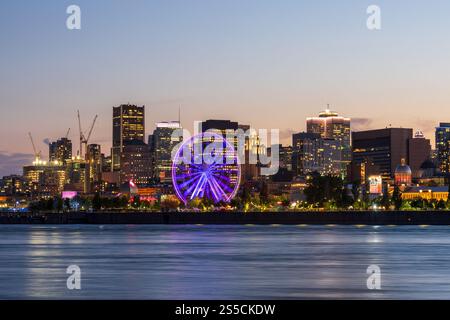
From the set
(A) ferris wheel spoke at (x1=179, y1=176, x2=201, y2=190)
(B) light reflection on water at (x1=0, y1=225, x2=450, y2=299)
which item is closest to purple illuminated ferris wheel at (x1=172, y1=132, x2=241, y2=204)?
(A) ferris wheel spoke at (x1=179, y1=176, x2=201, y2=190)

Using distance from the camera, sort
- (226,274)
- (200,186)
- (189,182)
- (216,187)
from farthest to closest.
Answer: (189,182), (200,186), (216,187), (226,274)

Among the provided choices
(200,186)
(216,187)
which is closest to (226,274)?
(216,187)

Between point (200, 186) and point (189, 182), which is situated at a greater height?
point (189, 182)

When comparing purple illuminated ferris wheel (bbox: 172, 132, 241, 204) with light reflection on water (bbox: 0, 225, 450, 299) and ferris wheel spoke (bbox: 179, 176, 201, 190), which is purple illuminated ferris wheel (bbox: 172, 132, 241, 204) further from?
light reflection on water (bbox: 0, 225, 450, 299)

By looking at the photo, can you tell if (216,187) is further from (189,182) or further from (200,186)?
(189,182)

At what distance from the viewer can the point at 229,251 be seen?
285 ft

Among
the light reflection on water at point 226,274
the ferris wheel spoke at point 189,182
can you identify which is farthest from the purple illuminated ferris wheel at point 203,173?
the light reflection on water at point 226,274

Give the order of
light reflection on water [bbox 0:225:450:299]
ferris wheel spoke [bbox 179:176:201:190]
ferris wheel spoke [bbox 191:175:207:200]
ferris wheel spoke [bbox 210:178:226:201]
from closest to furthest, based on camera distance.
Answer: light reflection on water [bbox 0:225:450:299], ferris wheel spoke [bbox 210:178:226:201], ferris wheel spoke [bbox 191:175:207:200], ferris wheel spoke [bbox 179:176:201:190]
